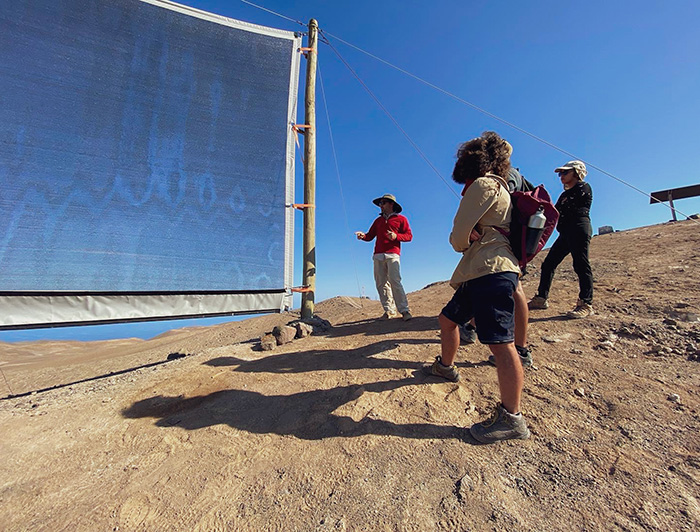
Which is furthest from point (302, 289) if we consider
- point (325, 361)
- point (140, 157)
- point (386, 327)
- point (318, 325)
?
point (140, 157)

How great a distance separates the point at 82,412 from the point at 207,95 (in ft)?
13.8

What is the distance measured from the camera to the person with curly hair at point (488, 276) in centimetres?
172

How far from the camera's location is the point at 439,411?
6.59ft

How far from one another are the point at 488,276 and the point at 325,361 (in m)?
1.89

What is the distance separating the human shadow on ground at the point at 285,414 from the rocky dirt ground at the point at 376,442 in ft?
0.05

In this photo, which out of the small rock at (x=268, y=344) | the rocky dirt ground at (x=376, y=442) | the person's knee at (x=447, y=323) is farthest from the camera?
the small rock at (x=268, y=344)

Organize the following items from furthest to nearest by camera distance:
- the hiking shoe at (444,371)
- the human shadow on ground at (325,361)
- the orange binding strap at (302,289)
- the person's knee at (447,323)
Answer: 1. the orange binding strap at (302,289)
2. the human shadow on ground at (325,361)
3. the hiking shoe at (444,371)
4. the person's knee at (447,323)

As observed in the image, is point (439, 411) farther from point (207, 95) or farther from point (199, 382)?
point (207, 95)

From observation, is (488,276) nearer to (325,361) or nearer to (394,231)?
(325,361)

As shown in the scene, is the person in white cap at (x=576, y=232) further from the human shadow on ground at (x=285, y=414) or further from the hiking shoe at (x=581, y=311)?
the human shadow on ground at (x=285, y=414)

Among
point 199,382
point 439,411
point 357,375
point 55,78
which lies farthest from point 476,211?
point 55,78

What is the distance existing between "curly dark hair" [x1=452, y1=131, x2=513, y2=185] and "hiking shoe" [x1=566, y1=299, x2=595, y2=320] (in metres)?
2.13

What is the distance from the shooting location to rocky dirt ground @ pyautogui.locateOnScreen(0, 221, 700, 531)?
4.38ft

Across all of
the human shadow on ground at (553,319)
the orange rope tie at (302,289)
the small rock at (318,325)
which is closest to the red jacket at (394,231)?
the orange rope tie at (302,289)
